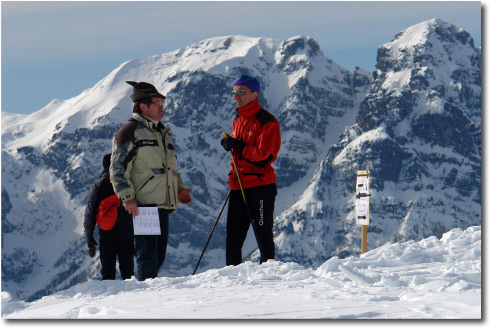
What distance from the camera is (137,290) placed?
7.93 meters

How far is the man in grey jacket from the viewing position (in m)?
8.37

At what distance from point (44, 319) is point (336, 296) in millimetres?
2499

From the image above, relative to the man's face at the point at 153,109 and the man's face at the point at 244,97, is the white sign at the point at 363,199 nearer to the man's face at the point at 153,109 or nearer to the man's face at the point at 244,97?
the man's face at the point at 244,97

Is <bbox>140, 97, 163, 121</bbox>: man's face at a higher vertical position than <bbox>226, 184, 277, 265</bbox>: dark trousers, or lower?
higher

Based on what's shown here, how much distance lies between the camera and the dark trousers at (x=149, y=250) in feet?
28.2

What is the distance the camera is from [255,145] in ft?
29.9

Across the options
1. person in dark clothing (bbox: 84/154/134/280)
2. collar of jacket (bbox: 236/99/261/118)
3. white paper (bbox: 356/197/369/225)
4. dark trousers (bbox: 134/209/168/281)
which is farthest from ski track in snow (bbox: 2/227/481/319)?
white paper (bbox: 356/197/369/225)

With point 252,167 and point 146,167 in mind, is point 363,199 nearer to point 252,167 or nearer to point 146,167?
point 252,167

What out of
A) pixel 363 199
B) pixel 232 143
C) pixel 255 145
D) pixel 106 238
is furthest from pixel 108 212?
pixel 363 199

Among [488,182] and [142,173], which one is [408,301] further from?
[142,173]

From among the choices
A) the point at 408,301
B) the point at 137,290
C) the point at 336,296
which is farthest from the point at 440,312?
the point at 137,290

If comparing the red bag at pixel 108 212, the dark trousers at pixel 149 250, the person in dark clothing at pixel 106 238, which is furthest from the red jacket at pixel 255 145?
the person in dark clothing at pixel 106 238

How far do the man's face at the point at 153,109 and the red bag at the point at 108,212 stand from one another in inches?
54.0

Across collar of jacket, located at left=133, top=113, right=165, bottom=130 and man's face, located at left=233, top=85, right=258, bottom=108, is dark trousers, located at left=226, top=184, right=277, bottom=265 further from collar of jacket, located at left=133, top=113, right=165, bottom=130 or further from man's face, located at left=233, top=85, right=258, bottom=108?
collar of jacket, located at left=133, top=113, right=165, bottom=130
